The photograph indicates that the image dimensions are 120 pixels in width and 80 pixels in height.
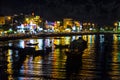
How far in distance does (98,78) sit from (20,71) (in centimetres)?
807

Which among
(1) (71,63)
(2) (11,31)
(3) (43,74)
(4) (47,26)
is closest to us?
(3) (43,74)

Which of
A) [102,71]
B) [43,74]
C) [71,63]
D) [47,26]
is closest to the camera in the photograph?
[43,74]

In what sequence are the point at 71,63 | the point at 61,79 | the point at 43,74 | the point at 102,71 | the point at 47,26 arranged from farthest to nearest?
1. the point at 47,26
2. the point at 71,63
3. the point at 102,71
4. the point at 43,74
5. the point at 61,79

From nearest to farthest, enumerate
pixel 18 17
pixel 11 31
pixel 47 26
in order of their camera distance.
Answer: pixel 11 31, pixel 18 17, pixel 47 26

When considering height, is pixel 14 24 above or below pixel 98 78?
above

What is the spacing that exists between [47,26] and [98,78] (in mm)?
155402

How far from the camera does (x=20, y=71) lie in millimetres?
40250

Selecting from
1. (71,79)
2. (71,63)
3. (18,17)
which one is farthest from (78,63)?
(18,17)

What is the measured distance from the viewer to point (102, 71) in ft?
137

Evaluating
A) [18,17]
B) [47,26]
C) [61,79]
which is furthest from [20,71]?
[47,26]

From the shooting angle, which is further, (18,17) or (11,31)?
(18,17)

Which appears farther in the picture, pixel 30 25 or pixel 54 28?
pixel 54 28

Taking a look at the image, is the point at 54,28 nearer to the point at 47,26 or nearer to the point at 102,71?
the point at 47,26

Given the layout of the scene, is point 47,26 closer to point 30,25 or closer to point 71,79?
point 30,25
